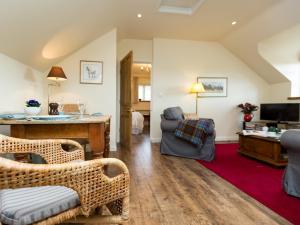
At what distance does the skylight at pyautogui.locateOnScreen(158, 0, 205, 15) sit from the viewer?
3869 mm

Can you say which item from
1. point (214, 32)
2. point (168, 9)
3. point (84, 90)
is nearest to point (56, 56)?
point (84, 90)

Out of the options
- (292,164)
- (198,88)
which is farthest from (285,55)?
(292,164)

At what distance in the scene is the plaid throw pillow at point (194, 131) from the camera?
3.71 metres

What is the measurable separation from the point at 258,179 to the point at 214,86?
11.2 ft

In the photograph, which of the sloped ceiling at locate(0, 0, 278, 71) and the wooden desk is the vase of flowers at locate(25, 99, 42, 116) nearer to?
the wooden desk

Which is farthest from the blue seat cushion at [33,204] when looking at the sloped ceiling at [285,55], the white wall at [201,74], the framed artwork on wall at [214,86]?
the sloped ceiling at [285,55]

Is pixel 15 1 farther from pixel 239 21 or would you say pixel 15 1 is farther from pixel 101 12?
pixel 239 21

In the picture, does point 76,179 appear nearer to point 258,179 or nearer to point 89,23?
point 258,179

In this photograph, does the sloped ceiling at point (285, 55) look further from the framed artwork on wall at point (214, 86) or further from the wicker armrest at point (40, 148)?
the wicker armrest at point (40, 148)

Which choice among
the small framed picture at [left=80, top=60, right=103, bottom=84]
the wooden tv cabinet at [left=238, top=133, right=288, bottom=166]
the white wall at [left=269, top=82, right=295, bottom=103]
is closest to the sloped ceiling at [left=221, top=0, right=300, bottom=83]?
the white wall at [left=269, top=82, right=295, bottom=103]

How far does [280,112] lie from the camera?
5332mm

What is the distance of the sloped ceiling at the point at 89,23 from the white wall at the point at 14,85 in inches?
4.6

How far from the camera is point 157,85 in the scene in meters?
5.54

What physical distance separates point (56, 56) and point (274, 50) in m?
4.85
